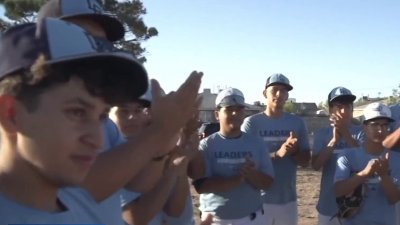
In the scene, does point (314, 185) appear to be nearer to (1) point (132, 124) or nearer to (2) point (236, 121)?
(2) point (236, 121)

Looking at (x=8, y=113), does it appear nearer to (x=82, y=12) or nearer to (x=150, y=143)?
(x=150, y=143)

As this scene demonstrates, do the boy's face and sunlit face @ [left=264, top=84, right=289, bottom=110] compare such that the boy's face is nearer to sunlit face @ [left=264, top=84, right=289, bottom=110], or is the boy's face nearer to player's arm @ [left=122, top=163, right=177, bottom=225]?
player's arm @ [left=122, top=163, right=177, bottom=225]

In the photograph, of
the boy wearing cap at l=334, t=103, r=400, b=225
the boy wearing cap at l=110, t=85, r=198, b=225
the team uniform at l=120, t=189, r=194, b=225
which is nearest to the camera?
the boy wearing cap at l=110, t=85, r=198, b=225

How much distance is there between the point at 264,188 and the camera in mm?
5156

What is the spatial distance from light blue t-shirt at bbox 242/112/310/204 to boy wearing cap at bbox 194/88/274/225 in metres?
0.49

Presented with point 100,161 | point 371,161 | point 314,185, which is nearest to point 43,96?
point 100,161

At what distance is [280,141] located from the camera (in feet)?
19.1

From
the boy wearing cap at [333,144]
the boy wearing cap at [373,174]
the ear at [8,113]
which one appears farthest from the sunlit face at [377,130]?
the ear at [8,113]

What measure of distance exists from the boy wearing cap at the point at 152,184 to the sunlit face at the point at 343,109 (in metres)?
2.26

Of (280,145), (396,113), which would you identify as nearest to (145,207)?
(280,145)

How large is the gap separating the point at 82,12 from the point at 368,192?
347cm

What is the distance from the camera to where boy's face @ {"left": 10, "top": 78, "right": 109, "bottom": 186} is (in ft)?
4.48

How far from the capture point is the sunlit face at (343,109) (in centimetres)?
552

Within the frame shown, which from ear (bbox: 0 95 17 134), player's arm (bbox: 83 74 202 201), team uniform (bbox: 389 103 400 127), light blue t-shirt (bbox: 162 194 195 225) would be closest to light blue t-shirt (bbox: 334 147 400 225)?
team uniform (bbox: 389 103 400 127)
